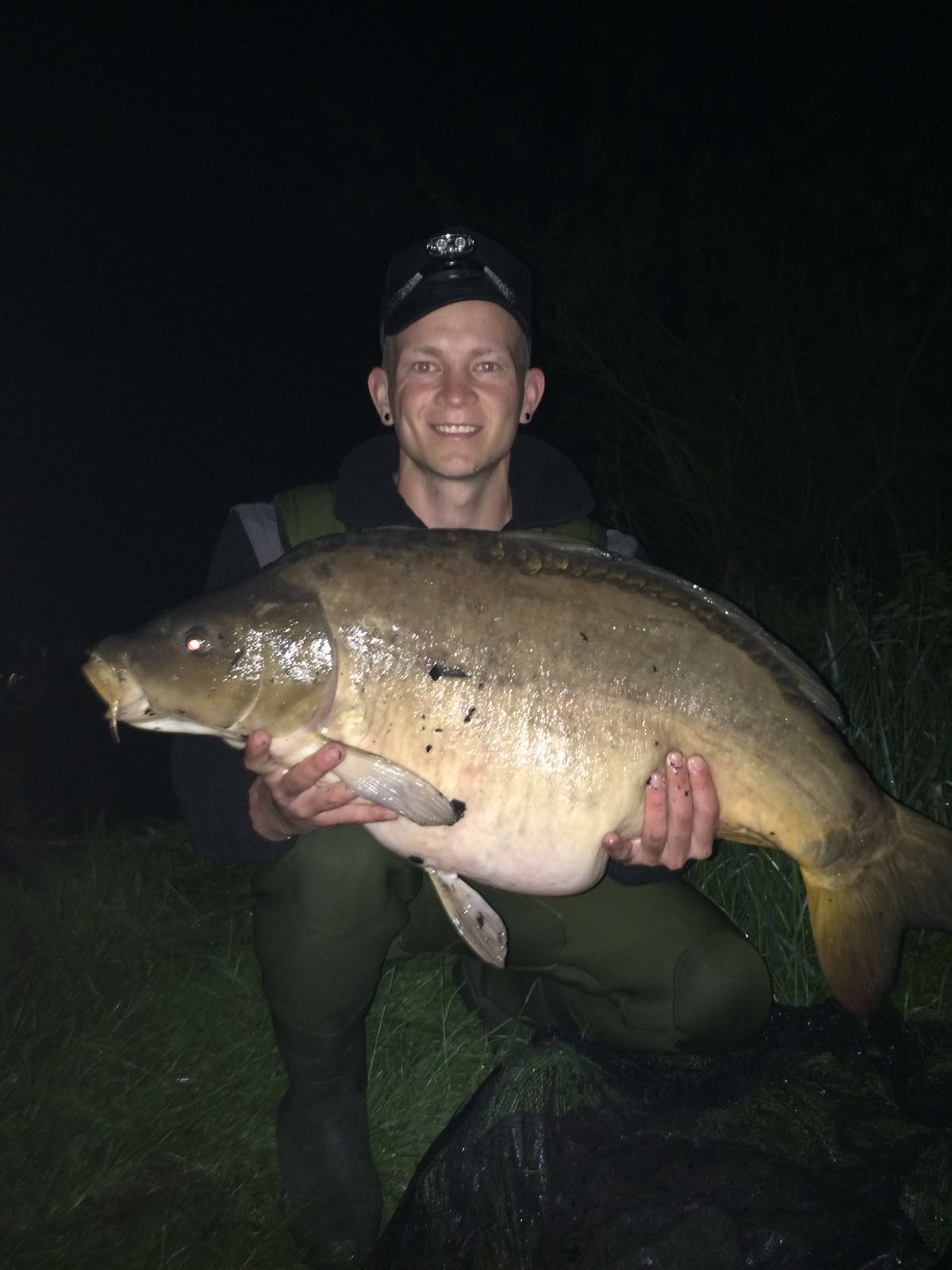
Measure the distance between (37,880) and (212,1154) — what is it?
1081 millimetres

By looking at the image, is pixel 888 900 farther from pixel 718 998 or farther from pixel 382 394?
pixel 382 394

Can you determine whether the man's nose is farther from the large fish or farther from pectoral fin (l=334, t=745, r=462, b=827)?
pectoral fin (l=334, t=745, r=462, b=827)

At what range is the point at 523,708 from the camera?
143cm

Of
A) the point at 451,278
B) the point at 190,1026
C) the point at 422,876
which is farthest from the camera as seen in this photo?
the point at 190,1026

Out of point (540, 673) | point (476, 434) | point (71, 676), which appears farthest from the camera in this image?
point (71, 676)

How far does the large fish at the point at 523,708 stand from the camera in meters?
1.40

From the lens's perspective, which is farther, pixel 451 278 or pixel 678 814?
pixel 451 278

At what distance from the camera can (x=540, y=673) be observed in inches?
56.6

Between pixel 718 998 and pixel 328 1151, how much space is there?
70cm

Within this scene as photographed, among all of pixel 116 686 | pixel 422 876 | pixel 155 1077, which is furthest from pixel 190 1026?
pixel 116 686

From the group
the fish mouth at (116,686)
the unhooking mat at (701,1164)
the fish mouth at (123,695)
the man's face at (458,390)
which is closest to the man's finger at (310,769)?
A: the fish mouth at (123,695)

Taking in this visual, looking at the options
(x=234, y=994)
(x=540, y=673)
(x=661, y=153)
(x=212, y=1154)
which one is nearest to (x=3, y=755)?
(x=234, y=994)

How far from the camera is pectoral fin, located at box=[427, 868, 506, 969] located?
1.50 metres

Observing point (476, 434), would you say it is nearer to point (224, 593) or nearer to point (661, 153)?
point (224, 593)
